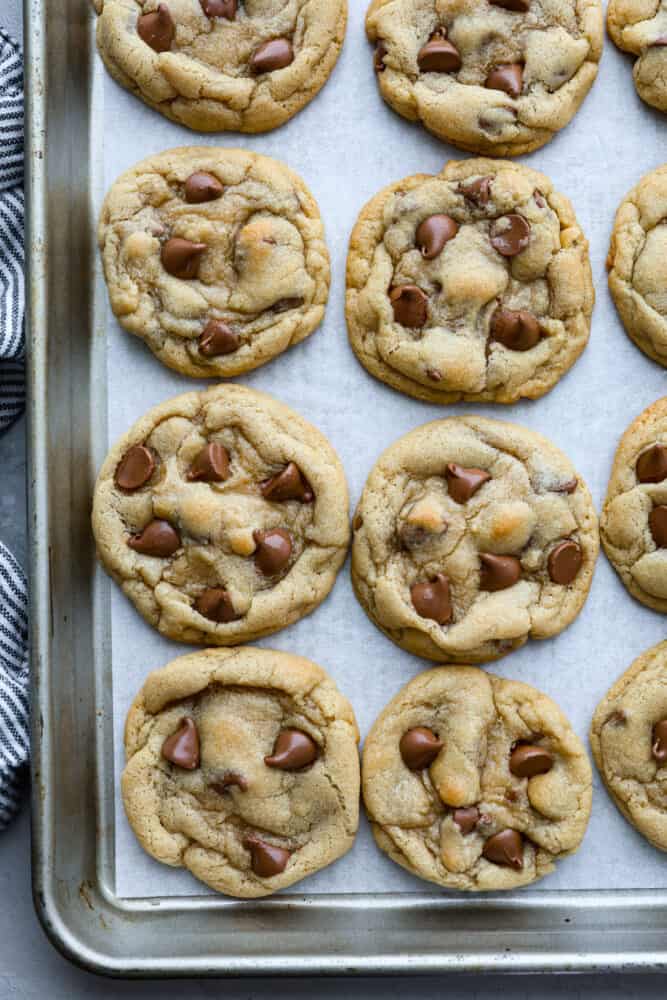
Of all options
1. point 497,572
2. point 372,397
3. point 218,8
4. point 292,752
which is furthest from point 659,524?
point 218,8

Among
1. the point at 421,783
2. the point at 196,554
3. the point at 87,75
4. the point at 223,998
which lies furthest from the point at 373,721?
the point at 87,75

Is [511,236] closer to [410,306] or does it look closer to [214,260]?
[410,306]

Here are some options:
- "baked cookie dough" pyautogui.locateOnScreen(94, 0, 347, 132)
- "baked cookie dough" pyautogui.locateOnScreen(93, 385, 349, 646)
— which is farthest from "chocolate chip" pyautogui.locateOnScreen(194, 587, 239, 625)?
"baked cookie dough" pyautogui.locateOnScreen(94, 0, 347, 132)

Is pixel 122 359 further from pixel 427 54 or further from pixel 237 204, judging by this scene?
pixel 427 54

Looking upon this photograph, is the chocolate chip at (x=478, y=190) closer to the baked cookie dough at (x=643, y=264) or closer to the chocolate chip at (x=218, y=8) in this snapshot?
the baked cookie dough at (x=643, y=264)

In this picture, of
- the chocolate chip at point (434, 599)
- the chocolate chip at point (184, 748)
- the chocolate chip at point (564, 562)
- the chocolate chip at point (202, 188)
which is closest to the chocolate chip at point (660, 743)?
the chocolate chip at point (564, 562)

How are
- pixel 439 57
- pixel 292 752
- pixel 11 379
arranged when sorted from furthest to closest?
pixel 11 379 < pixel 439 57 < pixel 292 752
